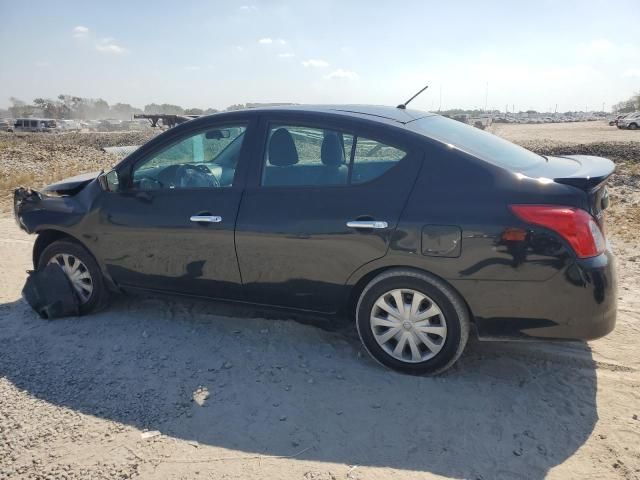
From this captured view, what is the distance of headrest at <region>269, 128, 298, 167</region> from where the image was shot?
379 cm

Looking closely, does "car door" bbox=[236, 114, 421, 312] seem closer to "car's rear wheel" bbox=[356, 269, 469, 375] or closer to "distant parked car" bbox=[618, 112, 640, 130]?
"car's rear wheel" bbox=[356, 269, 469, 375]

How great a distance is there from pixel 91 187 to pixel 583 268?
12.5 ft

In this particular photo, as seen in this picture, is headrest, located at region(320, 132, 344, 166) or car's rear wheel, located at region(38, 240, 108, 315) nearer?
headrest, located at region(320, 132, 344, 166)

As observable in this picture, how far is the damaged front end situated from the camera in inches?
175

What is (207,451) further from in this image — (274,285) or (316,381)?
(274,285)

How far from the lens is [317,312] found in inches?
149

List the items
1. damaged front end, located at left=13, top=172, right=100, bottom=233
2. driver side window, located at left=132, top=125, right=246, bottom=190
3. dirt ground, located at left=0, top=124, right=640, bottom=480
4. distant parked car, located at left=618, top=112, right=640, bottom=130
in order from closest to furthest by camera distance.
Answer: dirt ground, located at left=0, top=124, right=640, bottom=480 < driver side window, located at left=132, top=125, right=246, bottom=190 < damaged front end, located at left=13, top=172, right=100, bottom=233 < distant parked car, located at left=618, top=112, right=640, bottom=130

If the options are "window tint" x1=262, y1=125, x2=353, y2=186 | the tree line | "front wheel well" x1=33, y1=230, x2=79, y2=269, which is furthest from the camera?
the tree line

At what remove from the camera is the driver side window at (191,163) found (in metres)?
4.03

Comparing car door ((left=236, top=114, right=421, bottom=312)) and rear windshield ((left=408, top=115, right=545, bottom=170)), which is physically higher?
rear windshield ((left=408, top=115, right=545, bottom=170))

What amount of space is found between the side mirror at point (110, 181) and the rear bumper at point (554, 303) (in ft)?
9.30

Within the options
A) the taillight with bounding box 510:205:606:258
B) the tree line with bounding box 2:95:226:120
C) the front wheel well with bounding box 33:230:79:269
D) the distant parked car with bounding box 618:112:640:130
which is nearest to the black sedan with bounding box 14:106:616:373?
the taillight with bounding box 510:205:606:258

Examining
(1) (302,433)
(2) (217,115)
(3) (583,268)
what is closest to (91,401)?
(1) (302,433)

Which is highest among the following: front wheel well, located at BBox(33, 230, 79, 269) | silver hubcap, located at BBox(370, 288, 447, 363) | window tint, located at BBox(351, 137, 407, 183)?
window tint, located at BBox(351, 137, 407, 183)
